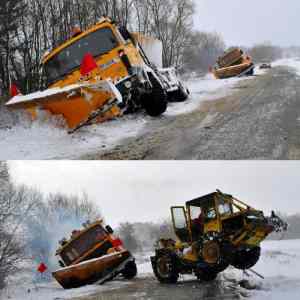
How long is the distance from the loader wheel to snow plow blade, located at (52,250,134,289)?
1.23ft

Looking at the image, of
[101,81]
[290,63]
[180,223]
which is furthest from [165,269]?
[290,63]

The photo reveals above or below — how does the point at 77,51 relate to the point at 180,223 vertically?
above

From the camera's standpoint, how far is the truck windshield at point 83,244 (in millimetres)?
5840

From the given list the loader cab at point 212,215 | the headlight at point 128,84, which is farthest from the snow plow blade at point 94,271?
the headlight at point 128,84

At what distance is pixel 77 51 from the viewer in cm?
611

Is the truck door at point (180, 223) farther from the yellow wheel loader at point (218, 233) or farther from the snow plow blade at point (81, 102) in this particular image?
the snow plow blade at point (81, 102)

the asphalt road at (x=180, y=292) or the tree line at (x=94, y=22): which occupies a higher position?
the tree line at (x=94, y=22)

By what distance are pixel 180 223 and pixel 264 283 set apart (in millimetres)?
1147

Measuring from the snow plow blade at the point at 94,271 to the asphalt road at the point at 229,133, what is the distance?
133cm

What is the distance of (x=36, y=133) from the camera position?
5.35 m

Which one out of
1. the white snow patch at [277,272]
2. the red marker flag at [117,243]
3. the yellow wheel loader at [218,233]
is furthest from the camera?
the red marker flag at [117,243]

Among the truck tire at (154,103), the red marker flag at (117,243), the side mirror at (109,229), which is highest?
the truck tire at (154,103)

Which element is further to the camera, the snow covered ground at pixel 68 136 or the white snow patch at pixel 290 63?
the white snow patch at pixel 290 63

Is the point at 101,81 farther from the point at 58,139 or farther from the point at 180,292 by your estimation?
the point at 180,292
